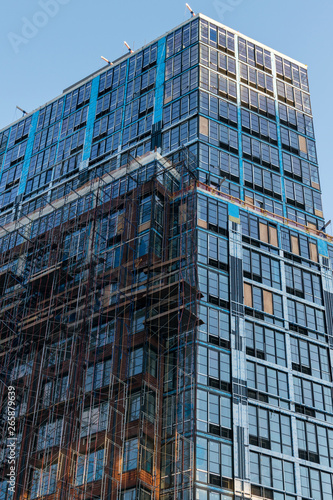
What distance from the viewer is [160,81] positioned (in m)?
102

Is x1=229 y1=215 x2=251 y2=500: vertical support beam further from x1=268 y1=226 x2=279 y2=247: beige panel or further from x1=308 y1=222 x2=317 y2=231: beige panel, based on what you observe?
x1=308 y1=222 x2=317 y2=231: beige panel

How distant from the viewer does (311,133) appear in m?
102

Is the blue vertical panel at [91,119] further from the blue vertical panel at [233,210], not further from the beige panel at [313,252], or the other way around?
the beige panel at [313,252]

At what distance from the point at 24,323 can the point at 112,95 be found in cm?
4115

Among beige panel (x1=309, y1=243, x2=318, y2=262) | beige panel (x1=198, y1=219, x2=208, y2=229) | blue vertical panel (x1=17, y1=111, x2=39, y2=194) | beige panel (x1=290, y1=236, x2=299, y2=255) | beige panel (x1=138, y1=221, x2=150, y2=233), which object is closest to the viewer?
beige panel (x1=138, y1=221, x2=150, y2=233)

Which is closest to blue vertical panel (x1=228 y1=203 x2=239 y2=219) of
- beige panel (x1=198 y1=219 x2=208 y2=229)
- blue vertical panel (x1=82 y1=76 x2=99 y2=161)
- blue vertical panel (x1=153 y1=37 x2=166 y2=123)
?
beige panel (x1=198 y1=219 x2=208 y2=229)

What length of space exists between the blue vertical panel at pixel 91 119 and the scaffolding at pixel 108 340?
52.5ft

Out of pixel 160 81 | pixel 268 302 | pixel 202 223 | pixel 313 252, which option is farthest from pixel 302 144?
pixel 268 302

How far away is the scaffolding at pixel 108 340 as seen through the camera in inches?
2564

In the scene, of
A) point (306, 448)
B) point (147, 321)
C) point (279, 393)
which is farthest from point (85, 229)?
point (306, 448)

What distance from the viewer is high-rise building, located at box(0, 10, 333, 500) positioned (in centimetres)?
6656

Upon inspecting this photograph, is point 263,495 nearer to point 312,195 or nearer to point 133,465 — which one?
point 133,465

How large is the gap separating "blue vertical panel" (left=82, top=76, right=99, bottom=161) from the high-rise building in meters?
0.37

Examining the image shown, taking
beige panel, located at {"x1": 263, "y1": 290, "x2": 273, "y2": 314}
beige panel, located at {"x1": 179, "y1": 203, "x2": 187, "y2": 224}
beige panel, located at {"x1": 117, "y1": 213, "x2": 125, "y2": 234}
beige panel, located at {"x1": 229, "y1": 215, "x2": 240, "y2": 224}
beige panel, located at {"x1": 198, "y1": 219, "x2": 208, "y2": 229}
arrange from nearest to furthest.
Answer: beige panel, located at {"x1": 263, "y1": 290, "x2": 273, "y2": 314}, beige panel, located at {"x1": 198, "y1": 219, "x2": 208, "y2": 229}, beige panel, located at {"x1": 179, "y1": 203, "x2": 187, "y2": 224}, beige panel, located at {"x1": 117, "y1": 213, "x2": 125, "y2": 234}, beige panel, located at {"x1": 229, "y1": 215, "x2": 240, "y2": 224}
